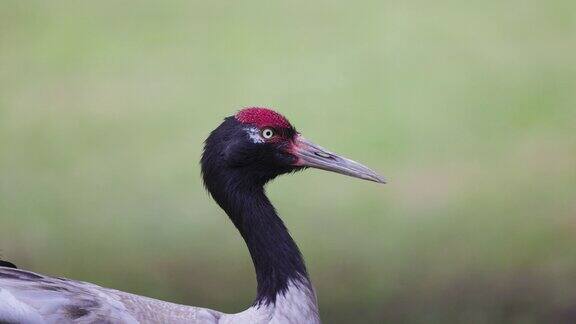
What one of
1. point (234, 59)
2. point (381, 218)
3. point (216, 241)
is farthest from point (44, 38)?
point (381, 218)

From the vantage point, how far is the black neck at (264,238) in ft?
9.14

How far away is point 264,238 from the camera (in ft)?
9.28

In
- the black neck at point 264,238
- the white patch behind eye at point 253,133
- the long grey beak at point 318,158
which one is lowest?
the black neck at point 264,238

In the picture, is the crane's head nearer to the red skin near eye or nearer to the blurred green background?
the red skin near eye

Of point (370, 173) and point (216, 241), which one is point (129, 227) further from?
point (370, 173)

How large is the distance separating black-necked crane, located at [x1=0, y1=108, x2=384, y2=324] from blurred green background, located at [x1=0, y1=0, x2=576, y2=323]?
754mm

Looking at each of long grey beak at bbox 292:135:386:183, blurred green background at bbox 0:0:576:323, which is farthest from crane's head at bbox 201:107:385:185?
blurred green background at bbox 0:0:576:323

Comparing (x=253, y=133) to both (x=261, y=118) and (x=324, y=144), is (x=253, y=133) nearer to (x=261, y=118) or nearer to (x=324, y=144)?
(x=261, y=118)

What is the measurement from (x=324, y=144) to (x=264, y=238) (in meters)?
0.93

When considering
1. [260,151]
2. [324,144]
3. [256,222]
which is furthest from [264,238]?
[324,144]

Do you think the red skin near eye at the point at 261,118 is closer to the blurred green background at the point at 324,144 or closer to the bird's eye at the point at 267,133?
the bird's eye at the point at 267,133

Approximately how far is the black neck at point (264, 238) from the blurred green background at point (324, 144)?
0.75 meters

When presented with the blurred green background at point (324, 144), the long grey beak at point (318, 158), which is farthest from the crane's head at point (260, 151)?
the blurred green background at point (324, 144)

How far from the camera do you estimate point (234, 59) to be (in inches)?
147
